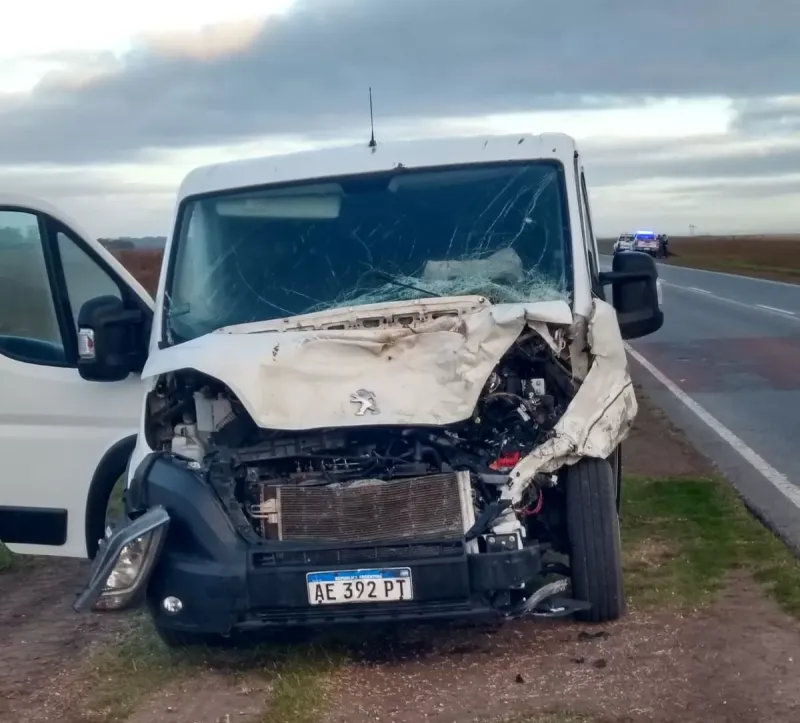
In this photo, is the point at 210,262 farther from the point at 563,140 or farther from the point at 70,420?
the point at 563,140

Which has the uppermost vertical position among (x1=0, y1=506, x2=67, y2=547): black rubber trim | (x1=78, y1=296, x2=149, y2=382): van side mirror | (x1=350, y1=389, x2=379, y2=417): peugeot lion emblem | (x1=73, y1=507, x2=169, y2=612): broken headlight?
(x1=78, y1=296, x2=149, y2=382): van side mirror

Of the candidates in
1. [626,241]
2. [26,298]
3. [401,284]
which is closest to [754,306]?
[401,284]

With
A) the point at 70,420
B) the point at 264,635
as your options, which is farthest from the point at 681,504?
the point at 70,420

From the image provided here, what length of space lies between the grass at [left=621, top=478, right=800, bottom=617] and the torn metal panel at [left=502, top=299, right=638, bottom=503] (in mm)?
1093

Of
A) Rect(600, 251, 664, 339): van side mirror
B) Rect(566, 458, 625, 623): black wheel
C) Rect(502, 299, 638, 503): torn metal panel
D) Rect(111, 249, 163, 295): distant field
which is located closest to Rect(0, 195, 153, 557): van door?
Rect(502, 299, 638, 503): torn metal panel

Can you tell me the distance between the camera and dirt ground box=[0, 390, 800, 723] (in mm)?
4996

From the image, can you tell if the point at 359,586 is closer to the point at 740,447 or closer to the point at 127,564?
the point at 127,564

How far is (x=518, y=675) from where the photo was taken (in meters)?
5.41

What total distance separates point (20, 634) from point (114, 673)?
1063 millimetres

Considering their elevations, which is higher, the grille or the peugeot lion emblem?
the peugeot lion emblem

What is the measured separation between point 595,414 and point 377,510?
40.7 inches

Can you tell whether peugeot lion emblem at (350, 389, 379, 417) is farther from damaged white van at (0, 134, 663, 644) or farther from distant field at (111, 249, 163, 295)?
distant field at (111, 249, 163, 295)

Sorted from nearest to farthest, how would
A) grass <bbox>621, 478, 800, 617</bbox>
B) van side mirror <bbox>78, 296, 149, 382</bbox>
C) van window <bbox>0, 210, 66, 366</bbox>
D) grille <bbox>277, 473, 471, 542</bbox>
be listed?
grille <bbox>277, 473, 471, 542</bbox> < van side mirror <bbox>78, 296, 149, 382</bbox> < grass <bbox>621, 478, 800, 617</bbox> < van window <bbox>0, 210, 66, 366</bbox>

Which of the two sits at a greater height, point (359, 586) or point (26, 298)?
point (26, 298)
